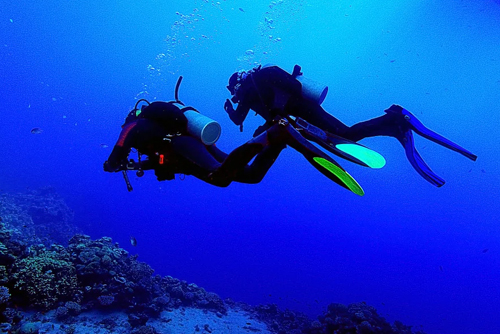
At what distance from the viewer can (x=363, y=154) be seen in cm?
396

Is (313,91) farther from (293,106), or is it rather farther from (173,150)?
(173,150)

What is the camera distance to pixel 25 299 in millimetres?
7328

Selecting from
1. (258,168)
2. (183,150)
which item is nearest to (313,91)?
(258,168)

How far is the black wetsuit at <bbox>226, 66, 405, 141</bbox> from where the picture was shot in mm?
4969

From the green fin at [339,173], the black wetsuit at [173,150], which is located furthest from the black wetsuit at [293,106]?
the green fin at [339,173]

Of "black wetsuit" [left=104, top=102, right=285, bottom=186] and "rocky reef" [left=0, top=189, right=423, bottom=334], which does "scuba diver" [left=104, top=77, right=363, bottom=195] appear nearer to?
"black wetsuit" [left=104, top=102, right=285, bottom=186]

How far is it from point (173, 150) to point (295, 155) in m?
90.7

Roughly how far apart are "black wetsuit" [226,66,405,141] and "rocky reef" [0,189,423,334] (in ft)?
23.8

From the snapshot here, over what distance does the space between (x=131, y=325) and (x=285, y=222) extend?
67296 mm

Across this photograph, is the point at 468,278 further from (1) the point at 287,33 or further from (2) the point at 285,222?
(1) the point at 287,33

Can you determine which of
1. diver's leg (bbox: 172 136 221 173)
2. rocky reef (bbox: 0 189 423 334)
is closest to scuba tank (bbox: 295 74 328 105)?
diver's leg (bbox: 172 136 221 173)

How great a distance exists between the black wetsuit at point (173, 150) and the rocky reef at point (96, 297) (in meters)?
5.55

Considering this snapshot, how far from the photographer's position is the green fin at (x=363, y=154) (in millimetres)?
3710

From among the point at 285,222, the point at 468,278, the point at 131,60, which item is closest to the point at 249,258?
the point at 285,222
